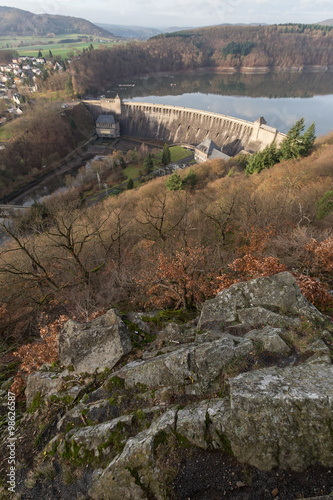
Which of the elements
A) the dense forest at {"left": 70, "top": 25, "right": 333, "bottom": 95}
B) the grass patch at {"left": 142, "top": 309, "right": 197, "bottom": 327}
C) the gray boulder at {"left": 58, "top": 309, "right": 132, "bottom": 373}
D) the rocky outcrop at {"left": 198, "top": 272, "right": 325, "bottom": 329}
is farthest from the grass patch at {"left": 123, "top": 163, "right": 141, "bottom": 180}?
the dense forest at {"left": 70, "top": 25, "right": 333, "bottom": 95}

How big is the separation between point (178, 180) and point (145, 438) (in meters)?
40.5

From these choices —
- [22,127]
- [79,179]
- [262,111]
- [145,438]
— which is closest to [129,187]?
[79,179]

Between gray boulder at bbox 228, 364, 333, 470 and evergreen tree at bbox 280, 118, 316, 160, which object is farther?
evergreen tree at bbox 280, 118, 316, 160

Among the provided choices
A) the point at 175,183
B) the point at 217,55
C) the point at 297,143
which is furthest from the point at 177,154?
the point at 217,55

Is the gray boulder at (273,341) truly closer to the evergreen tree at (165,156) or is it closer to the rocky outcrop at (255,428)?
the rocky outcrop at (255,428)

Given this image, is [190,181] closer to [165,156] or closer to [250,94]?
[165,156]

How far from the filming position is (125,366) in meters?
7.94

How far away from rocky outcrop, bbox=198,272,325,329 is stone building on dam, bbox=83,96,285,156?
63369mm

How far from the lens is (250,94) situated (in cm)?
12638

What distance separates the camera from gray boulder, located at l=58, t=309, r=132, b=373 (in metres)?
8.33

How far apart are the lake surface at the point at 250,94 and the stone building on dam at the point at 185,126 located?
1883 cm

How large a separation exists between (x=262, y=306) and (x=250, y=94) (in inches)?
5765

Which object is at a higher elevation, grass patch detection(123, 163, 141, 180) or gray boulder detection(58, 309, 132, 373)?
gray boulder detection(58, 309, 132, 373)

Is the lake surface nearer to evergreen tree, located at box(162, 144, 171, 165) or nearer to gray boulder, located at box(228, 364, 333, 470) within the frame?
evergreen tree, located at box(162, 144, 171, 165)
